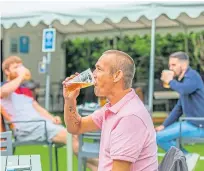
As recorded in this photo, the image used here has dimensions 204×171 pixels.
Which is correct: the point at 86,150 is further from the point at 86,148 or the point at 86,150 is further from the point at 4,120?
the point at 4,120

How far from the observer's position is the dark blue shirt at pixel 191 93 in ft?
17.3

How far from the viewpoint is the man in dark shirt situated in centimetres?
528

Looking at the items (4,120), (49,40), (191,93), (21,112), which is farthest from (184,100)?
(49,40)

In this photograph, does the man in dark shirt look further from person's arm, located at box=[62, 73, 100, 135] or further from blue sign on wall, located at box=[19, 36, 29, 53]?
blue sign on wall, located at box=[19, 36, 29, 53]

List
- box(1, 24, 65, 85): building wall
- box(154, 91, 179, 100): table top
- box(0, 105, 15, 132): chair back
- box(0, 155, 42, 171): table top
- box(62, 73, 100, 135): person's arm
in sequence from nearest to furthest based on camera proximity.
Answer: box(62, 73, 100, 135): person's arm → box(0, 155, 42, 171): table top → box(0, 105, 15, 132): chair back → box(154, 91, 179, 100): table top → box(1, 24, 65, 85): building wall

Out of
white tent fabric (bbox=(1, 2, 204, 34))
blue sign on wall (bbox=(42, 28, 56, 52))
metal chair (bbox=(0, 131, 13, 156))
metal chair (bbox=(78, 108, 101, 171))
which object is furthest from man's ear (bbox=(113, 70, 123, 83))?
blue sign on wall (bbox=(42, 28, 56, 52))

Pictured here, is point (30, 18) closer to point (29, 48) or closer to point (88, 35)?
point (88, 35)

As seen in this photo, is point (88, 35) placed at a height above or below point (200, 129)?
above

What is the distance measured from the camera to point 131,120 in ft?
7.37

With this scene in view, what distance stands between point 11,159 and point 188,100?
8.54ft

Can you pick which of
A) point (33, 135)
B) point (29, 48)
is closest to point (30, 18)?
point (33, 135)

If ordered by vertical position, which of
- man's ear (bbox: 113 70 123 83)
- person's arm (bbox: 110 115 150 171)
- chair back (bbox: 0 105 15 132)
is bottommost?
chair back (bbox: 0 105 15 132)

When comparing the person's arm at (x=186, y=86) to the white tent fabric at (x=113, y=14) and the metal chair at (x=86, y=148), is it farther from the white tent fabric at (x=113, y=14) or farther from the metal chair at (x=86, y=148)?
the white tent fabric at (x=113, y=14)

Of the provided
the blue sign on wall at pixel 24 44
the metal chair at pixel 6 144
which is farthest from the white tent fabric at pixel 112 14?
the blue sign on wall at pixel 24 44
